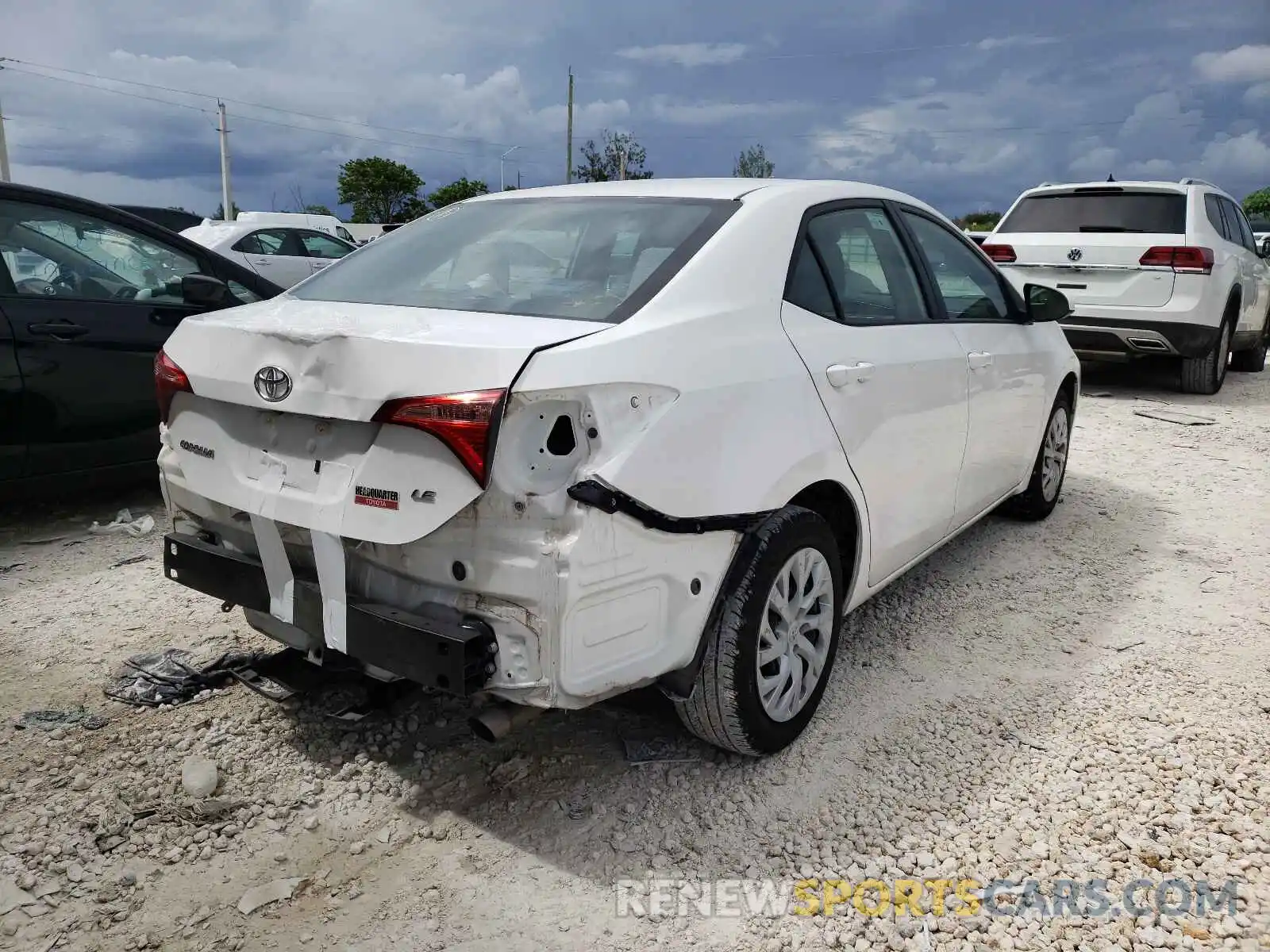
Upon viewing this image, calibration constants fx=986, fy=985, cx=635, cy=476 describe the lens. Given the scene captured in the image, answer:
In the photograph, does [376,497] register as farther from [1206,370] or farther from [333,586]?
[1206,370]

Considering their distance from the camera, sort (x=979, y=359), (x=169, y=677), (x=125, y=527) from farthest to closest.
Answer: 1. (x=125, y=527)
2. (x=979, y=359)
3. (x=169, y=677)

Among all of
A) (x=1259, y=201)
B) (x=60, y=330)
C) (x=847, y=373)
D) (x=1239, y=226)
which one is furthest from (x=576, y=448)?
(x=1259, y=201)

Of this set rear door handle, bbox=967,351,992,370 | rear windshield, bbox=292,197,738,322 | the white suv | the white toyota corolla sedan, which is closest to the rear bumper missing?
the white toyota corolla sedan

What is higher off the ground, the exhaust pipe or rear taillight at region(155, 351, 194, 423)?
rear taillight at region(155, 351, 194, 423)

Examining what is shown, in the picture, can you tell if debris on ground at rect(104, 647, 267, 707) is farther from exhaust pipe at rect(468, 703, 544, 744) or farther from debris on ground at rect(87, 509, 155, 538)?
debris on ground at rect(87, 509, 155, 538)

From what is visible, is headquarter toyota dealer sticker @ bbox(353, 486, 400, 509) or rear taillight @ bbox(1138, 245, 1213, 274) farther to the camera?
rear taillight @ bbox(1138, 245, 1213, 274)

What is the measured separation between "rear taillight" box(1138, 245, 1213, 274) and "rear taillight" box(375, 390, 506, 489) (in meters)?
7.99

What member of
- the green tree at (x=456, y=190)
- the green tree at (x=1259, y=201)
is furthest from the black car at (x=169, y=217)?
the green tree at (x=1259, y=201)

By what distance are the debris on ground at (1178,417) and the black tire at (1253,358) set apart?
126 inches

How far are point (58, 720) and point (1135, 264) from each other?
851 cm

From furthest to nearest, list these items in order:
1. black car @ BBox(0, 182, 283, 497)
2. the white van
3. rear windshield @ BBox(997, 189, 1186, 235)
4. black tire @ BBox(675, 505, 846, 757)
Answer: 1. the white van
2. rear windshield @ BBox(997, 189, 1186, 235)
3. black car @ BBox(0, 182, 283, 497)
4. black tire @ BBox(675, 505, 846, 757)

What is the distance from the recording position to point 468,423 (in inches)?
83.0

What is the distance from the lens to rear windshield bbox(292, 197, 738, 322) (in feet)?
8.46

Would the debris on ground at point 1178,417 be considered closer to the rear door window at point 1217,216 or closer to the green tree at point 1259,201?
the rear door window at point 1217,216
